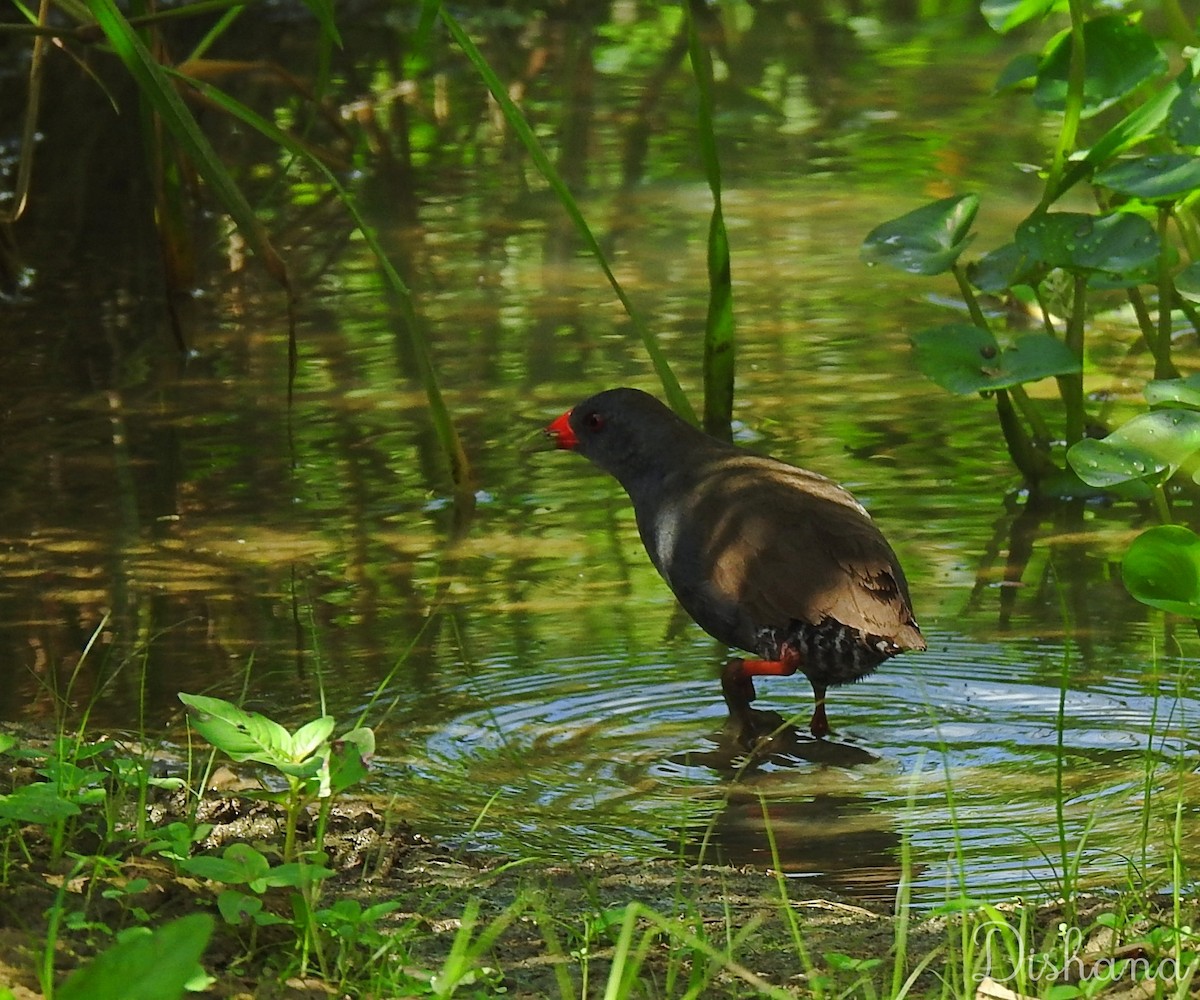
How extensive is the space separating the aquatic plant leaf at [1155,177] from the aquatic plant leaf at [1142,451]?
37.4 inches

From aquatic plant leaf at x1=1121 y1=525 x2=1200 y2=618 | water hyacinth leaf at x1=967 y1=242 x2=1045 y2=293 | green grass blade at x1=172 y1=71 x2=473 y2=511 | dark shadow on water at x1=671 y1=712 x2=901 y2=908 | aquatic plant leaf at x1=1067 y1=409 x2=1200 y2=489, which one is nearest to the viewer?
aquatic plant leaf at x1=1121 y1=525 x2=1200 y2=618

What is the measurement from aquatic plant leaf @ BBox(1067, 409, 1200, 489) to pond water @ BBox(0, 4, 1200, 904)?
0.33 meters

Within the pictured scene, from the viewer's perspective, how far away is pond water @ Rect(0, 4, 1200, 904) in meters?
3.86

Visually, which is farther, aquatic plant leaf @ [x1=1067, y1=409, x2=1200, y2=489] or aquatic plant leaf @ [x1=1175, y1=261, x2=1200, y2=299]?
aquatic plant leaf @ [x1=1175, y1=261, x2=1200, y2=299]

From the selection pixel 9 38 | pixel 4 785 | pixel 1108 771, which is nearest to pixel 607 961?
pixel 4 785

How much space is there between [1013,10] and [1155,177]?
1035 millimetres

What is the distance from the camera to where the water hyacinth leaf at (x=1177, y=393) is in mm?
3875

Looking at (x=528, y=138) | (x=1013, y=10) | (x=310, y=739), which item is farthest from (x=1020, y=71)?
(x=310, y=739)

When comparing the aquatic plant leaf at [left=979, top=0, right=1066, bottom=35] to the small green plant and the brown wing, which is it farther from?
the small green plant

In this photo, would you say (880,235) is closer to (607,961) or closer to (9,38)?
(607,961)

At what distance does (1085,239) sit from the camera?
489 cm

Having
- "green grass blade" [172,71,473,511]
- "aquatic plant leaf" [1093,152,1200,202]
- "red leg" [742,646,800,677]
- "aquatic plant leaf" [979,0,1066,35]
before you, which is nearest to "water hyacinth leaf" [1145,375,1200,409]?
"aquatic plant leaf" [1093,152,1200,202]

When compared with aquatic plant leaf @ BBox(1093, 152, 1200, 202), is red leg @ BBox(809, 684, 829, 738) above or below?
below

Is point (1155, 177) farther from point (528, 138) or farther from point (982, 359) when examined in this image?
point (528, 138)
